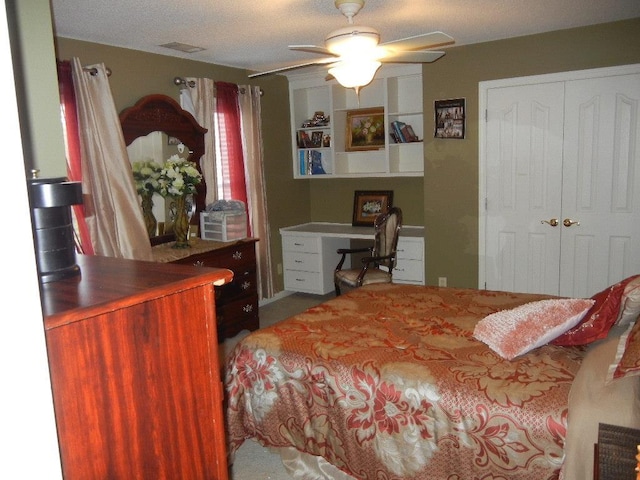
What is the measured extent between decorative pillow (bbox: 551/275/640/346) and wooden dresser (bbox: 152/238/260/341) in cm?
271

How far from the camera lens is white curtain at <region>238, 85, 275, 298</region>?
522cm

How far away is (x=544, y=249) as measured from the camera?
457cm

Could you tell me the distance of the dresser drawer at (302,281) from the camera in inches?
223

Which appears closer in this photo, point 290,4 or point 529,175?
point 290,4

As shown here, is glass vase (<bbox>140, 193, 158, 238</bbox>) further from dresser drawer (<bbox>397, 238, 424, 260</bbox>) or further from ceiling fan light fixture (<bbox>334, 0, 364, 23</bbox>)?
dresser drawer (<bbox>397, 238, 424, 260</bbox>)

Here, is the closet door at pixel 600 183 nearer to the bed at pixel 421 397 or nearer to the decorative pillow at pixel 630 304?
the bed at pixel 421 397

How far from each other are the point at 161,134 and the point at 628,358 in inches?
150

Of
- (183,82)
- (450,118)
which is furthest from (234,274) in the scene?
(450,118)

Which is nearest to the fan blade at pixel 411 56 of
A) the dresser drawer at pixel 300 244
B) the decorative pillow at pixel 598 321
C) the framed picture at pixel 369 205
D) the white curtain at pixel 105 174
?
the decorative pillow at pixel 598 321

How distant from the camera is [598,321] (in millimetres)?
2193

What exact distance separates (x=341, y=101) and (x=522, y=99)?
1.97 meters

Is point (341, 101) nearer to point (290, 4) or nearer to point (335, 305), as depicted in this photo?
point (290, 4)

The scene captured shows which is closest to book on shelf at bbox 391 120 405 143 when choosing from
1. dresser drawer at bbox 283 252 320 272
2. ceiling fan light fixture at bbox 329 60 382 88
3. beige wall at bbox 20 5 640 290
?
beige wall at bbox 20 5 640 290

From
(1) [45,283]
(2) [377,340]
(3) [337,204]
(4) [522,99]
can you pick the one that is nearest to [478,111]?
(4) [522,99]
